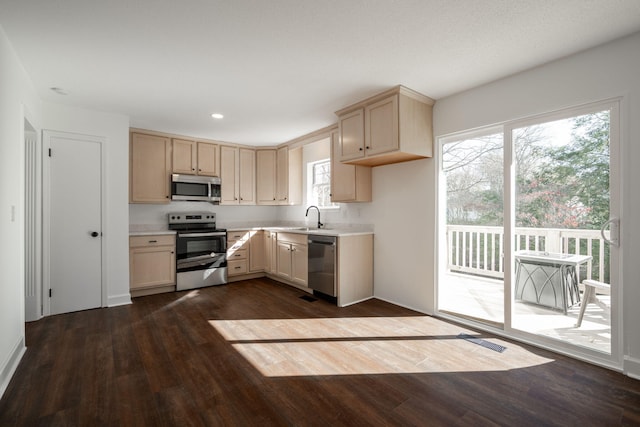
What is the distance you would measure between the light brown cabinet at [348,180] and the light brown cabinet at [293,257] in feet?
2.75

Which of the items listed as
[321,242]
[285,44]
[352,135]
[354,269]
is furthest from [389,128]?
[354,269]

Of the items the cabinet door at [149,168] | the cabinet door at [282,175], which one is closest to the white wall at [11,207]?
the cabinet door at [149,168]

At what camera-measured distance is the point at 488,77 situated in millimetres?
2803

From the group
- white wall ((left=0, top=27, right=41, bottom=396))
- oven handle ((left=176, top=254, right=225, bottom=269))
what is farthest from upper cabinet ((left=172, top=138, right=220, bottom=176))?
white wall ((left=0, top=27, right=41, bottom=396))

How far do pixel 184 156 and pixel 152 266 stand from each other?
177 centimetres

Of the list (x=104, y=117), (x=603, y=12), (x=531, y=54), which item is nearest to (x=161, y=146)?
(x=104, y=117)

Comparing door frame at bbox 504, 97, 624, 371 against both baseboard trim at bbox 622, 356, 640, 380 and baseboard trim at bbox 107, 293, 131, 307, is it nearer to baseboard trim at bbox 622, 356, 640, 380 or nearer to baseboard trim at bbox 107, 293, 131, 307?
baseboard trim at bbox 622, 356, 640, 380

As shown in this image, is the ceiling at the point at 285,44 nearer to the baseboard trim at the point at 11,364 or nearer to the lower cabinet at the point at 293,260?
the lower cabinet at the point at 293,260

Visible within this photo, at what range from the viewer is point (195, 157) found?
486 centimetres

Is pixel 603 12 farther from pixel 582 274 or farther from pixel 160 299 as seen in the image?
pixel 160 299

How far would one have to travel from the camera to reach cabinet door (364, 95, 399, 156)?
3.09m

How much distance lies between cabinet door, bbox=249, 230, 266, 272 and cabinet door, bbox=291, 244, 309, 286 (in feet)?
3.18

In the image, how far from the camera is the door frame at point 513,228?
87.4 inches

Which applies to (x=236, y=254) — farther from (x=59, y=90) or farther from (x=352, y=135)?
(x=59, y=90)
